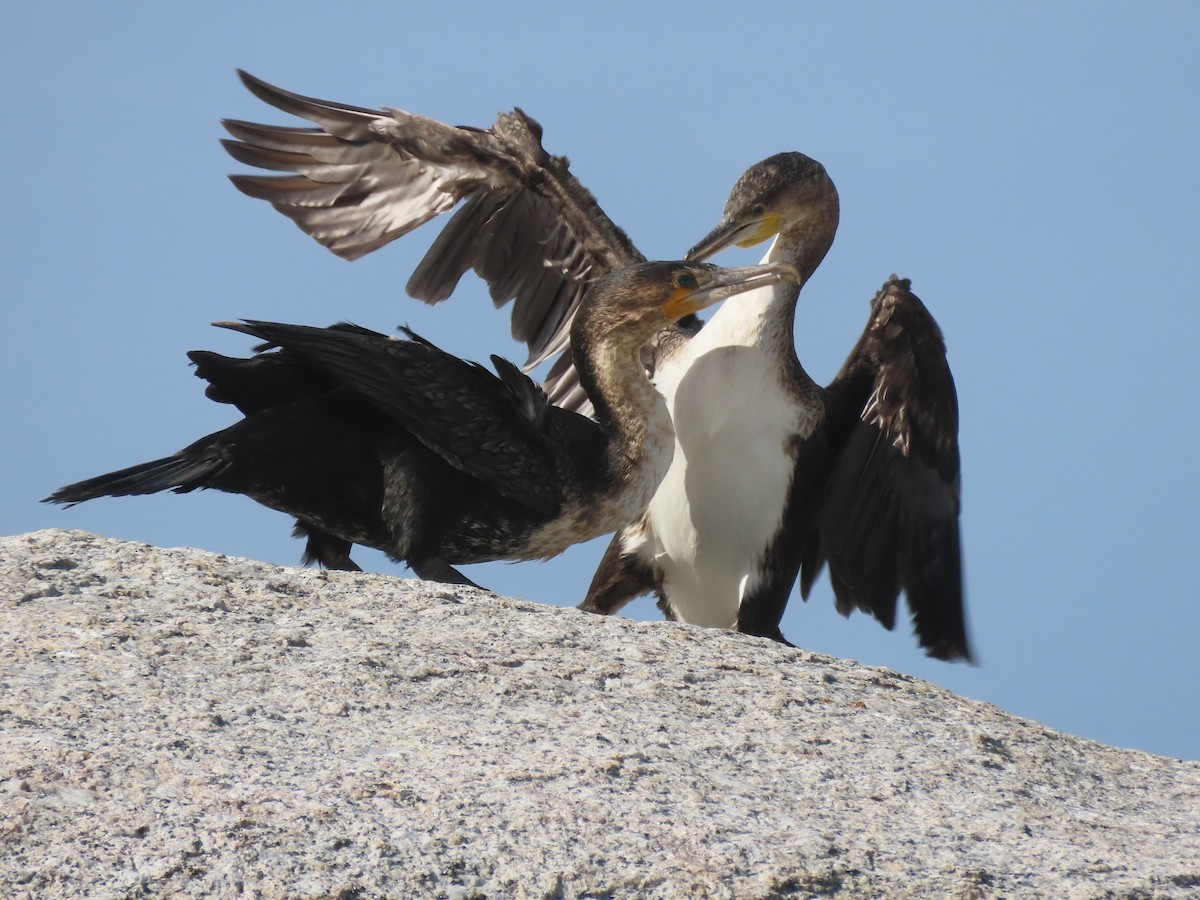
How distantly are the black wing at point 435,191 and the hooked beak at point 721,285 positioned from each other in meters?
1.12

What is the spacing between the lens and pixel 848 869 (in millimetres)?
3627

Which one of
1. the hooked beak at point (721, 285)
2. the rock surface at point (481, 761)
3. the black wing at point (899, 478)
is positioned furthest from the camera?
the black wing at point (899, 478)

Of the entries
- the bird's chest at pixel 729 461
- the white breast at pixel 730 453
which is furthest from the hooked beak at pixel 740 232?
the bird's chest at pixel 729 461

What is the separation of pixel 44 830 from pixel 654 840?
128 centimetres

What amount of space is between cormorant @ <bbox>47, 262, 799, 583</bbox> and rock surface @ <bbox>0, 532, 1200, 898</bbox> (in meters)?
0.61

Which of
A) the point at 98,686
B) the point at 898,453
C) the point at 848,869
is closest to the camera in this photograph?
the point at 848,869

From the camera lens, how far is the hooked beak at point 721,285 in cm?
648

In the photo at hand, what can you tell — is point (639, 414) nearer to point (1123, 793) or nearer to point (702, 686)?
point (702, 686)

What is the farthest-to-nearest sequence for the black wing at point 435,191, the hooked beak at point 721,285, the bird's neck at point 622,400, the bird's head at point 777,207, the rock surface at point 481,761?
the black wing at point 435,191 < the bird's head at point 777,207 < the hooked beak at point 721,285 < the bird's neck at point 622,400 < the rock surface at point 481,761

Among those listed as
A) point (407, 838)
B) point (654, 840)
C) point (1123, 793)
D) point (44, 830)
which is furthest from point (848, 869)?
point (44, 830)

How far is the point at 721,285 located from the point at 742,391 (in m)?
0.53

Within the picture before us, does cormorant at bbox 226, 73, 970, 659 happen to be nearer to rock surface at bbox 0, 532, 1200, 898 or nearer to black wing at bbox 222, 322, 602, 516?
black wing at bbox 222, 322, 602, 516

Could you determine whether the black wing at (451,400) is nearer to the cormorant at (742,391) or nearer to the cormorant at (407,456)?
the cormorant at (407,456)

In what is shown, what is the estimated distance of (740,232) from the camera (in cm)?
731
